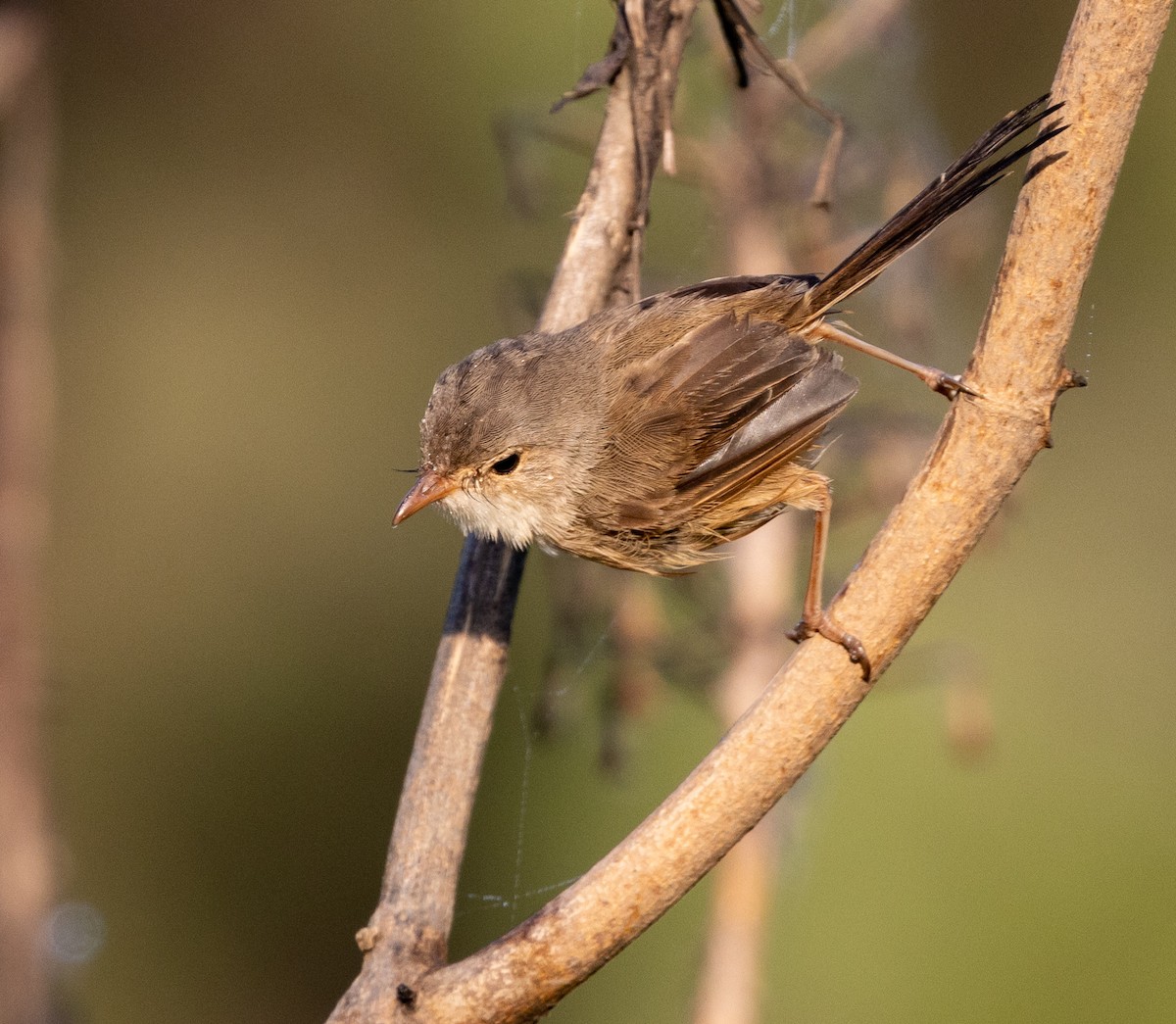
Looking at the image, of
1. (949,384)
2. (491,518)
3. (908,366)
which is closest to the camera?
(949,384)

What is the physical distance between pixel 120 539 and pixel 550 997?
4.70 meters

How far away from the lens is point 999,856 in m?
5.00

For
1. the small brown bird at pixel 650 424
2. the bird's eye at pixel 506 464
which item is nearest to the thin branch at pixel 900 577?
the small brown bird at pixel 650 424

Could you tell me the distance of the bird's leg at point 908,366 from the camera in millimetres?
2291

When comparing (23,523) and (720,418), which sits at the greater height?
(720,418)

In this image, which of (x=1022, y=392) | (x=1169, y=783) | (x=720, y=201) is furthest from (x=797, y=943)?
(x=1022, y=392)

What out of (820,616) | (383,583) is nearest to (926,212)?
(820,616)

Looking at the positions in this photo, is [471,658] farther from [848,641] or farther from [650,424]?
[848,641]

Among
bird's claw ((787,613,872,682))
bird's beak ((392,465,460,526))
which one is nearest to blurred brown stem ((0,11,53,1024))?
bird's beak ((392,465,460,526))

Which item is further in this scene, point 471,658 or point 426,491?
point 426,491

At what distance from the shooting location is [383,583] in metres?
6.25

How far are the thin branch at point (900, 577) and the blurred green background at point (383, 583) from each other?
2.68 m

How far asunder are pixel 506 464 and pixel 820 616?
1012 mm

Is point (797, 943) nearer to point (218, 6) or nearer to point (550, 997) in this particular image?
point (550, 997)
